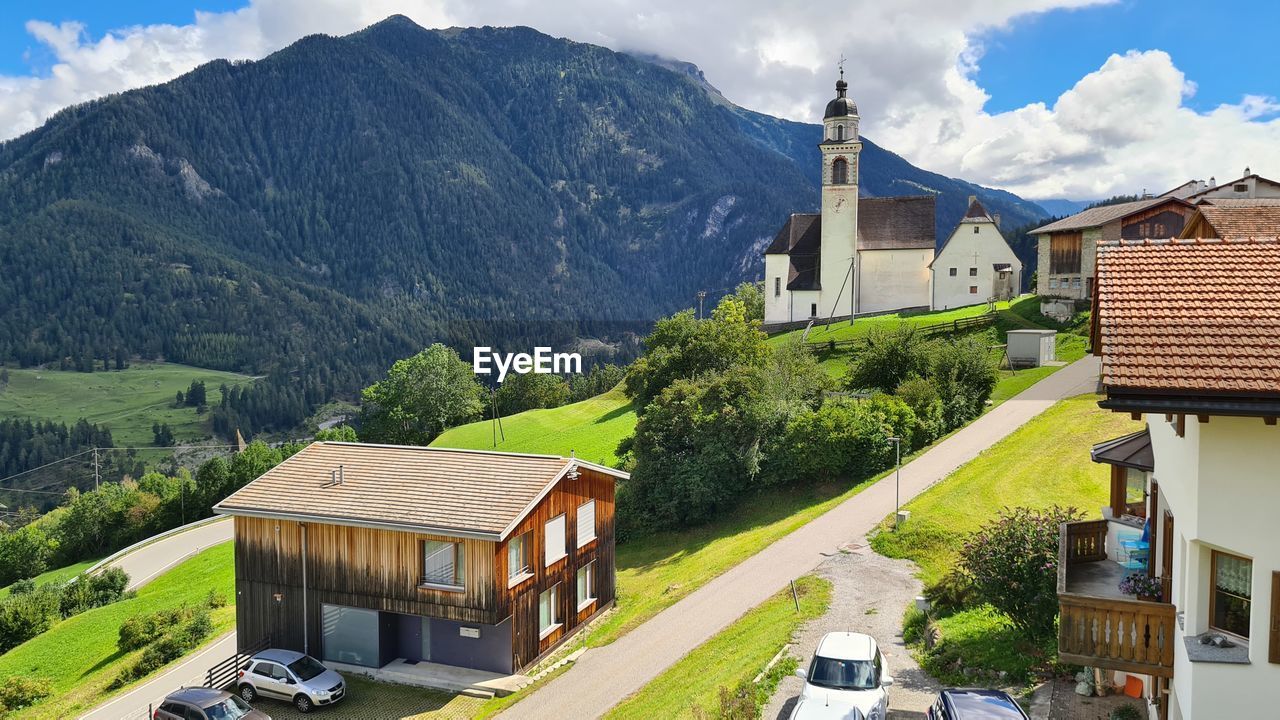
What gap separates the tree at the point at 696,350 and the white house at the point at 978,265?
25.7 meters

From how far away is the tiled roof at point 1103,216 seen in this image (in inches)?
2216

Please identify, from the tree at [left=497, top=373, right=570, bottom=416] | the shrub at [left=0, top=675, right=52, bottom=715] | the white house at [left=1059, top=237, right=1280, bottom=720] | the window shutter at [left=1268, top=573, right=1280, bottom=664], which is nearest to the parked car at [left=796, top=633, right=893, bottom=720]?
the white house at [left=1059, top=237, right=1280, bottom=720]

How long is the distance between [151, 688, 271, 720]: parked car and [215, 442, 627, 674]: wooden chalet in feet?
16.5

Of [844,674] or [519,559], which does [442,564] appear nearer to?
[519,559]

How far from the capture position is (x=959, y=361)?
142ft

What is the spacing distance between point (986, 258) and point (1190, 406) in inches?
2676

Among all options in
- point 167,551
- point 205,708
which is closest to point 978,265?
point 205,708

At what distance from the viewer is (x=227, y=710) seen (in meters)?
21.4

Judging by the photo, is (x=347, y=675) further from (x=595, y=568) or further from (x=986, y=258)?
(x=986, y=258)

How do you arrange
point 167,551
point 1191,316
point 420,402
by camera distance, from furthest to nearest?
point 420,402, point 167,551, point 1191,316

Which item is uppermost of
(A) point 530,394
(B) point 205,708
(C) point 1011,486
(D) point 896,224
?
(D) point 896,224

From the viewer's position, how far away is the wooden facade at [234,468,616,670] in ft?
82.1

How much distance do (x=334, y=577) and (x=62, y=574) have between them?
64.8 m

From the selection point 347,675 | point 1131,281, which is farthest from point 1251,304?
point 347,675
